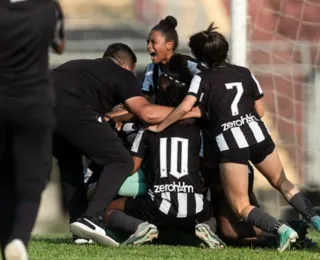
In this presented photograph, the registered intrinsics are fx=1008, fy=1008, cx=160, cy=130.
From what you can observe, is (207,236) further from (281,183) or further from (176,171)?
(281,183)

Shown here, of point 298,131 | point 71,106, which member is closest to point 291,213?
point 298,131

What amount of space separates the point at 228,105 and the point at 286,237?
3.13ft

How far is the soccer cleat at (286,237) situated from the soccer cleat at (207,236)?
0.43 m

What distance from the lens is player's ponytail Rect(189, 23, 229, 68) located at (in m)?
6.61

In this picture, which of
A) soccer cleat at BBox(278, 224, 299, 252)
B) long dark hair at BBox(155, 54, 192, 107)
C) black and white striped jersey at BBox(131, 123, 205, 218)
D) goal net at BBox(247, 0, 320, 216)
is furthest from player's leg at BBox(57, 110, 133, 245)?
goal net at BBox(247, 0, 320, 216)

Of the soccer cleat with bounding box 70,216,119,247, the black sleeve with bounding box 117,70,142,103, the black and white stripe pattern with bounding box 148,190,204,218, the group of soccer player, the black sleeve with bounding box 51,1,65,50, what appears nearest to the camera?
the black sleeve with bounding box 51,1,65,50

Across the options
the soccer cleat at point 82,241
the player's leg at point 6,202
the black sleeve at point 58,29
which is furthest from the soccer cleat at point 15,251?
the soccer cleat at point 82,241

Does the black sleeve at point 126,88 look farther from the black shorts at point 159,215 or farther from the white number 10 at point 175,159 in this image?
the black shorts at point 159,215

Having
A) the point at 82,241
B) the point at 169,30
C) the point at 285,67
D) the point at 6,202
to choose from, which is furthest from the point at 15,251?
the point at 285,67

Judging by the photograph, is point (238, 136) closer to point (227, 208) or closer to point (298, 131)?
point (227, 208)

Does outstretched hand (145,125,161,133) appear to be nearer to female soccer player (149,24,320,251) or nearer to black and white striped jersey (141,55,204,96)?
female soccer player (149,24,320,251)

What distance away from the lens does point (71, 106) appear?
6.74 m

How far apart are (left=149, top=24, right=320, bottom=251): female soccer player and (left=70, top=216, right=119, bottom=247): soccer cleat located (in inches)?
31.0

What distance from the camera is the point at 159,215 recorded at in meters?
6.71
